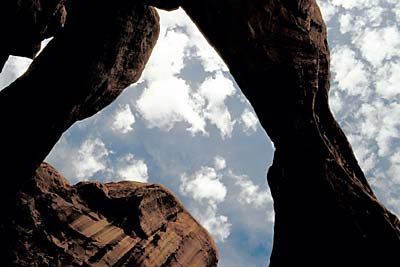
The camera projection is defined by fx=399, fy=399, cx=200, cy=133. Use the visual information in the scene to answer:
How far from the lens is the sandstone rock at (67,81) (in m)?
20.1

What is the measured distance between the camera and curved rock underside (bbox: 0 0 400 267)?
15219 millimetres

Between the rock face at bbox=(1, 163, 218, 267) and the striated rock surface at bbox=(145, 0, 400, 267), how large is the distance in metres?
10.5

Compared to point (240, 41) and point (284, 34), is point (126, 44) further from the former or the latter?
point (284, 34)

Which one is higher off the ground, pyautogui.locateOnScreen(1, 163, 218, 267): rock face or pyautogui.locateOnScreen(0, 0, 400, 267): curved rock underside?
pyautogui.locateOnScreen(0, 0, 400, 267): curved rock underside

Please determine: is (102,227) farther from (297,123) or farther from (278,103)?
(297,123)

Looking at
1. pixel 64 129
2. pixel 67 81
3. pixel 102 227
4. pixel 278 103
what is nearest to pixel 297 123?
pixel 278 103

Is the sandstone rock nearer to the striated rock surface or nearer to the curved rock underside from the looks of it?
the curved rock underside

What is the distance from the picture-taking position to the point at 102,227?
2338 centimetres

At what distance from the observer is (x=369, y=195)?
15562 millimetres

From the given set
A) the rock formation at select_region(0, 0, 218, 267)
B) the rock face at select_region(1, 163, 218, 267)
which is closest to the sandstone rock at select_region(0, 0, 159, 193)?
the rock formation at select_region(0, 0, 218, 267)

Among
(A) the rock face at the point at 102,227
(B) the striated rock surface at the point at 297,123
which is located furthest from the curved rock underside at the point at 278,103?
(A) the rock face at the point at 102,227

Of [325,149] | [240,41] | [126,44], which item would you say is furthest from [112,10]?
[325,149]

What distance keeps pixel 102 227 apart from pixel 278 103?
12.9m

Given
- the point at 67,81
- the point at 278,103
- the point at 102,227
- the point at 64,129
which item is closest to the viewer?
→ the point at 278,103
